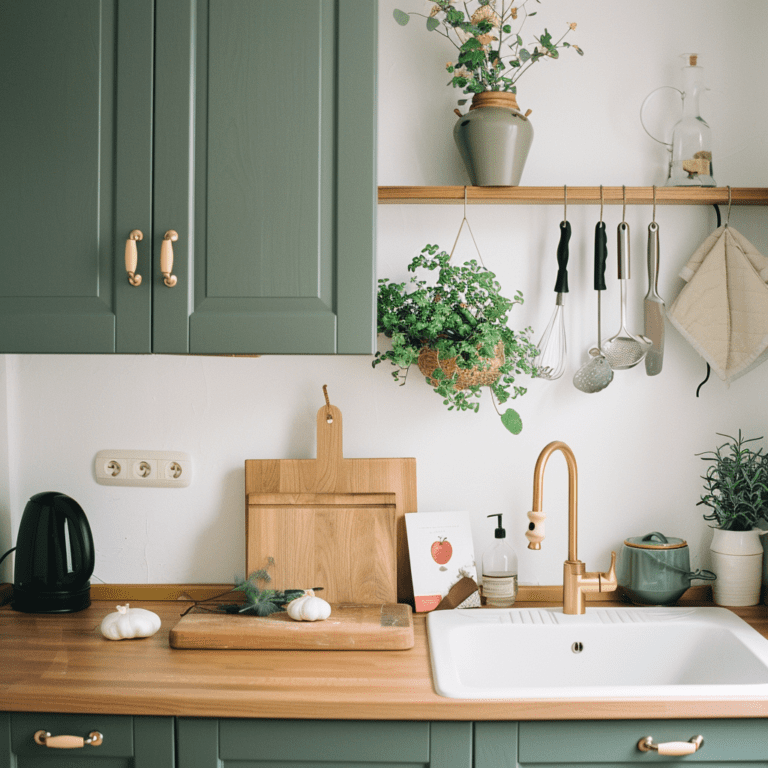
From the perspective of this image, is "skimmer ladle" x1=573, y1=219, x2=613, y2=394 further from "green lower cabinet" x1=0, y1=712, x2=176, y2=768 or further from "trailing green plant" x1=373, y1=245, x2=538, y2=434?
"green lower cabinet" x1=0, y1=712, x2=176, y2=768

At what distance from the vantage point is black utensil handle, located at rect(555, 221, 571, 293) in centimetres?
169

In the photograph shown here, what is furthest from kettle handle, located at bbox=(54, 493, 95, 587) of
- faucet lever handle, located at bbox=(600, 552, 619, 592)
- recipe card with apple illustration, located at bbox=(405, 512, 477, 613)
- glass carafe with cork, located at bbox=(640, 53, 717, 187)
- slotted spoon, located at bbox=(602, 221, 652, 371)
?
glass carafe with cork, located at bbox=(640, 53, 717, 187)

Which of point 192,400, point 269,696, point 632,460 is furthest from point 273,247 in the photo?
point 632,460

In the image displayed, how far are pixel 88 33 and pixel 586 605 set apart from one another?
1.61m

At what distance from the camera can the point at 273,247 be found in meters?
1.37

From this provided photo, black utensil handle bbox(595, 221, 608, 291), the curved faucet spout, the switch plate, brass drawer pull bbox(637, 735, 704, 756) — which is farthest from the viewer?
the switch plate

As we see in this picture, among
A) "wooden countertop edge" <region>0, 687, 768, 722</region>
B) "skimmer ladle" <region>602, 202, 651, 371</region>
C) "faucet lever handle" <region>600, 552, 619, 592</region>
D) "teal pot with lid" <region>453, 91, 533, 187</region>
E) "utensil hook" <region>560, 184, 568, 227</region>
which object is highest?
"teal pot with lid" <region>453, 91, 533, 187</region>

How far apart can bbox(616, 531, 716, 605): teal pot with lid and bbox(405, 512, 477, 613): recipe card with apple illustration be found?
14.5 inches

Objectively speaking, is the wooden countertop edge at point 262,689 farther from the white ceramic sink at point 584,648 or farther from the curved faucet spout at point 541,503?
the curved faucet spout at point 541,503

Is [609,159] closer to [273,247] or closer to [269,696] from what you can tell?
[273,247]

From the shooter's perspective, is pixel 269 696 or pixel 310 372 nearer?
pixel 269 696

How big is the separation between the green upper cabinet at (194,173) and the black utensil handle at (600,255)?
614 mm

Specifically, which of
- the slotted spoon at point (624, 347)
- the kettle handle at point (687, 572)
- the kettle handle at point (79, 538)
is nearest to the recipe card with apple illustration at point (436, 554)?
the kettle handle at point (687, 572)

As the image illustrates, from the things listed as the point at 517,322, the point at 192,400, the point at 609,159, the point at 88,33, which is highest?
the point at 88,33
